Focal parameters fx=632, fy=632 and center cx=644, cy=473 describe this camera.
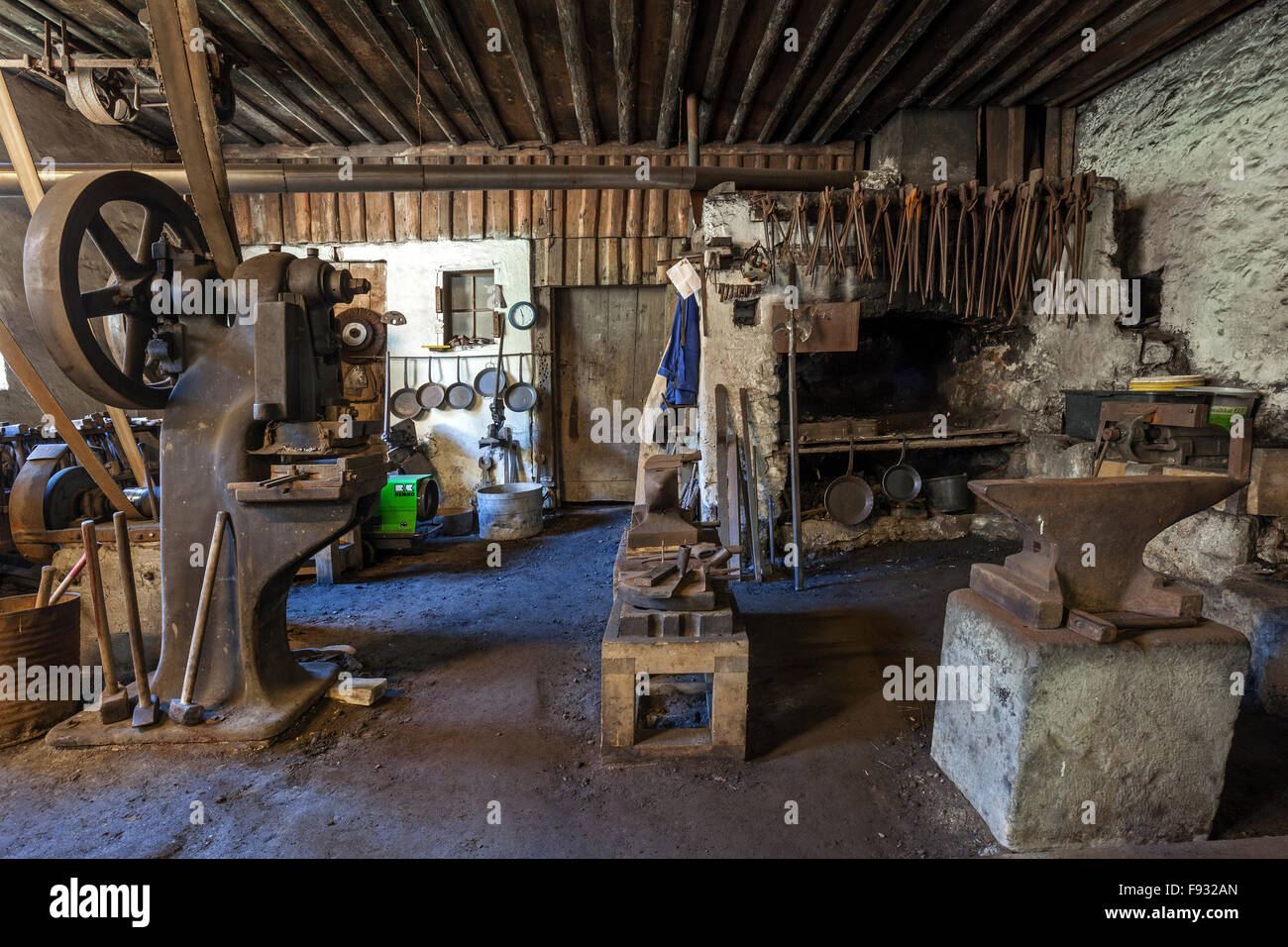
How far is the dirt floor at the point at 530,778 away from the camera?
93.3 inches

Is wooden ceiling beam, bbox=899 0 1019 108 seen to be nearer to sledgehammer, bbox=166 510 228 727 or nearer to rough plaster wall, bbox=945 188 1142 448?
rough plaster wall, bbox=945 188 1142 448

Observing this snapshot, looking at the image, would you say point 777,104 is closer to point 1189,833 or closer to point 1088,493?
point 1088,493

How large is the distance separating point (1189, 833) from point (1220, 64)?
5368mm

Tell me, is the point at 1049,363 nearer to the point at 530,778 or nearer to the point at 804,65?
the point at 804,65

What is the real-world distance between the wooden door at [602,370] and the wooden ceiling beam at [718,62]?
2.07m

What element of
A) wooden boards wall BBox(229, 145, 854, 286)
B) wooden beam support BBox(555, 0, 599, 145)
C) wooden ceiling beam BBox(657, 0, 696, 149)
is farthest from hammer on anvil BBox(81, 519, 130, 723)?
wooden boards wall BBox(229, 145, 854, 286)

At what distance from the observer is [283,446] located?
3188 mm

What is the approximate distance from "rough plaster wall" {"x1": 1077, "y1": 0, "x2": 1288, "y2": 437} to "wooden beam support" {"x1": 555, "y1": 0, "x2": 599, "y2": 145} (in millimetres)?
4747

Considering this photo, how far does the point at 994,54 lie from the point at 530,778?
20.6 feet

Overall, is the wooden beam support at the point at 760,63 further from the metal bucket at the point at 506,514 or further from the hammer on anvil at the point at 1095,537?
the metal bucket at the point at 506,514

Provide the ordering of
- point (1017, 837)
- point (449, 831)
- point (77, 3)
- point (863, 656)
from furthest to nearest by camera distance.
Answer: point (77, 3) < point (863, 656) < point (449, 831) < point (1017, 837)

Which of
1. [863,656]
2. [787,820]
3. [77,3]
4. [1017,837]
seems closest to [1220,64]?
[863,656]

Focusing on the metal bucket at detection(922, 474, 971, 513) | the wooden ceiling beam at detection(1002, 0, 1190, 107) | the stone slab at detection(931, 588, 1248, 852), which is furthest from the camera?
the metal bucket at detection(922, 474, 971, 513)

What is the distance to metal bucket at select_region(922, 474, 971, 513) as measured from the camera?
621cm
